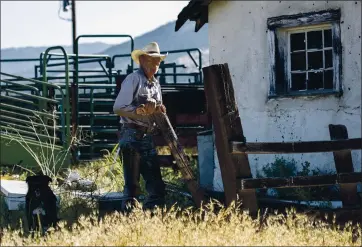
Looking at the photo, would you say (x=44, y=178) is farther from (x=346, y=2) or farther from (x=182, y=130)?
(x=182, y=130)

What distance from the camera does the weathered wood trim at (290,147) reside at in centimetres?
884

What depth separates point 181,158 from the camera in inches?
374

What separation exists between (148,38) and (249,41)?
111 meters

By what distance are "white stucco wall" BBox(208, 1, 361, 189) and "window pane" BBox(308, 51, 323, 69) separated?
44 cm

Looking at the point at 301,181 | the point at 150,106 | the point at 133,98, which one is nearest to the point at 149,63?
the point at 133,98

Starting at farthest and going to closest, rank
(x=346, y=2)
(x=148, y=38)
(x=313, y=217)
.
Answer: (x=148, y=38), (x=346, y=2), (x=313, y=217)

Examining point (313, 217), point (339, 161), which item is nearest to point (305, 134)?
point (339, 161)

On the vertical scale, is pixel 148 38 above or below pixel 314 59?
above

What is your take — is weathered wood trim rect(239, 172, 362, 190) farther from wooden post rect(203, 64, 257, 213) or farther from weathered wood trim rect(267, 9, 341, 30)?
weathered wood trim rect(267, 9, 341, 30)

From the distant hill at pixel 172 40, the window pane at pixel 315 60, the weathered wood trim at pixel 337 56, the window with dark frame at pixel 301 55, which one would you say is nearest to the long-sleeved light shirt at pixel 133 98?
the window with dark frame at pixel 301 55

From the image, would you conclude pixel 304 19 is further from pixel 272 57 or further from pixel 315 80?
pixel 315 80

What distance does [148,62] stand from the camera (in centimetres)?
986

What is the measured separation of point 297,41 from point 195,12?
1.74 m

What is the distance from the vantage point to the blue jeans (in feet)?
31.9
